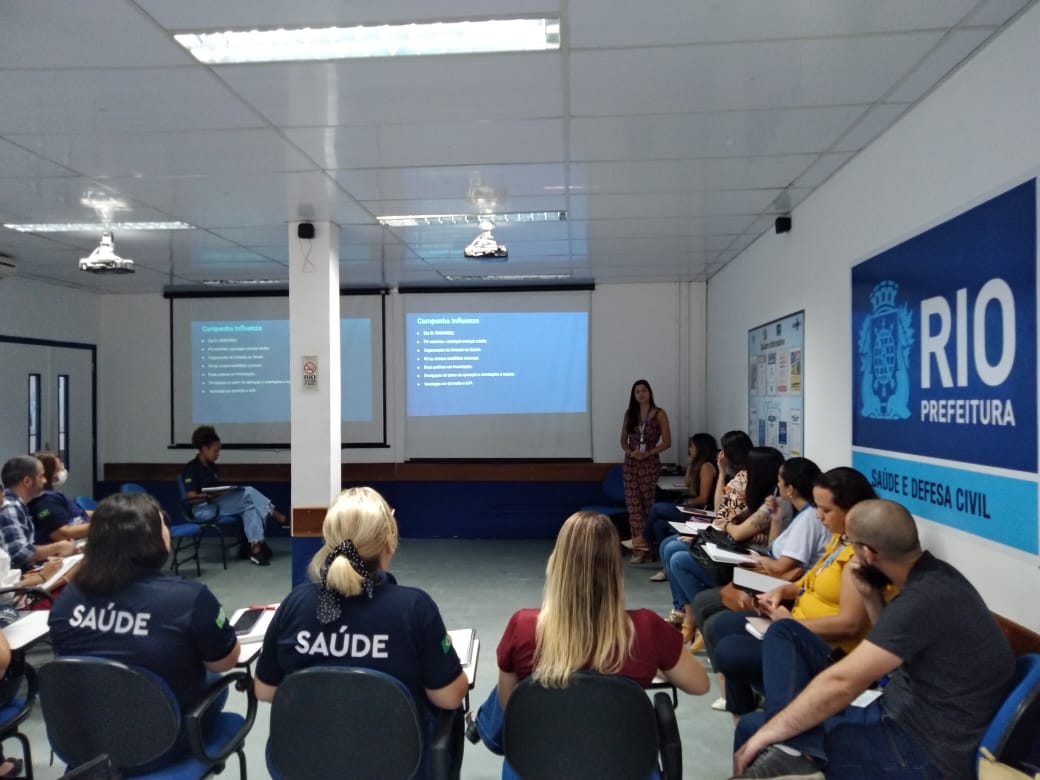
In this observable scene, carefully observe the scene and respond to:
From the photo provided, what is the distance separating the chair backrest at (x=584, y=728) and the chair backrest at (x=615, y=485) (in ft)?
17.3

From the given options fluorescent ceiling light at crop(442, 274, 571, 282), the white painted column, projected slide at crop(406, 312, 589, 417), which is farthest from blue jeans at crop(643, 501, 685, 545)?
the white painted column

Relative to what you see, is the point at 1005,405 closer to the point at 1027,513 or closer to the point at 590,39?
the point at 1027,513

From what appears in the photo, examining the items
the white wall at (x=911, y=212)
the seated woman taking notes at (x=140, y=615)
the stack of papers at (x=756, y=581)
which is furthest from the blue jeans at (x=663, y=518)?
the seated woman taking notes at (x=140, y=615)

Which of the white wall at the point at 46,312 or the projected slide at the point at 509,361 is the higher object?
the white wall at the point at 46,312

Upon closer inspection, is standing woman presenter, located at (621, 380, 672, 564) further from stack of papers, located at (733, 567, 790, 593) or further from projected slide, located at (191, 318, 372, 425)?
stack of papers, located at (733, 567, 790, 593)

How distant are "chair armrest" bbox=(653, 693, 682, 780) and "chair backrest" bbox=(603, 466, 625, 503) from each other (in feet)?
16.7

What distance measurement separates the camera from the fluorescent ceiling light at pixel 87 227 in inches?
184

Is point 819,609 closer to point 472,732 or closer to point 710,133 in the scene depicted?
point 472,732

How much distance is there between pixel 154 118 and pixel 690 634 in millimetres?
3757

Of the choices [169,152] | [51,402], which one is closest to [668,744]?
[169,152]

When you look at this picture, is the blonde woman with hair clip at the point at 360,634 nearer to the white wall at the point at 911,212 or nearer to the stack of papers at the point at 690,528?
the white wall at the point at 911,212

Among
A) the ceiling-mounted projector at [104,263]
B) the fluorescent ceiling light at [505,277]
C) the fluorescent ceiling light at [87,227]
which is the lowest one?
the ceiling-mounted projector at [104,263]

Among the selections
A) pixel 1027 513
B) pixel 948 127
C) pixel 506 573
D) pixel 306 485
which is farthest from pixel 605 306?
pixel 1027 513

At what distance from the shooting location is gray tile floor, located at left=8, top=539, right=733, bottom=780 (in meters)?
2.86
